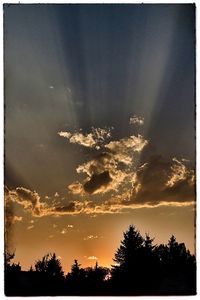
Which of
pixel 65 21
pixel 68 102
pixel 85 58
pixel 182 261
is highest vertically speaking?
pixel 65 21

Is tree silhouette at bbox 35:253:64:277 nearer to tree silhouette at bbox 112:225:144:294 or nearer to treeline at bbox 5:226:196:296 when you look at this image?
treeline at bbox 5:226:196:296

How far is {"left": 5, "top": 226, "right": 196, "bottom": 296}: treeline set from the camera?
301 cm

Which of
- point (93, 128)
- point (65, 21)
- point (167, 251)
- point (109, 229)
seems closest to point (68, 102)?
point (93, 128)

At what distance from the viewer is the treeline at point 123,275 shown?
3014 mm

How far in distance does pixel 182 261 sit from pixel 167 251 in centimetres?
10

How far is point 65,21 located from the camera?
3.09m

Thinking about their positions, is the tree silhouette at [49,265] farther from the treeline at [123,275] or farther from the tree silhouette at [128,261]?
the tree silhouette at [128,261]

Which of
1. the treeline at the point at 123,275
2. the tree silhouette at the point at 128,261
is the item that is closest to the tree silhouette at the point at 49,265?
the treeline at the point at 123,275

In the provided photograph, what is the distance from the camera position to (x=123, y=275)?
3.06 m

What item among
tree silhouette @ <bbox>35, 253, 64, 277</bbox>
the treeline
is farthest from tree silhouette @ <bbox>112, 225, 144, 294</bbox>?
tree silhouette @ <bbox>35, 253, 64, 277</bbox>

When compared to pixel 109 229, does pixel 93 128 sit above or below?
above

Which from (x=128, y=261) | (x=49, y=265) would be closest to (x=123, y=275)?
(x=128, y=261)

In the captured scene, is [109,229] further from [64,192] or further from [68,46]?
[68,46]

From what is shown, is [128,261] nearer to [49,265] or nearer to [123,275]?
[123,275]
